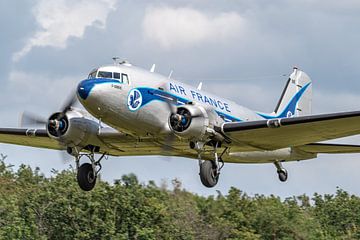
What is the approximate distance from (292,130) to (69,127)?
7201 mm

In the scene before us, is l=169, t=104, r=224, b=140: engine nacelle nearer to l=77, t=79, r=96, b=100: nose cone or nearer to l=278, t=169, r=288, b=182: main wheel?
l=77, t=79, r=96, b=100: nose cone

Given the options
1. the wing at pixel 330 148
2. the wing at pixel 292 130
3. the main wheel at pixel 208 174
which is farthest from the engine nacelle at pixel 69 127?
the wing at pixel 330 148

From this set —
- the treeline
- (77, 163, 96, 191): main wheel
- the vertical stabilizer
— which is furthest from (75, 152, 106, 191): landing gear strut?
the treeline

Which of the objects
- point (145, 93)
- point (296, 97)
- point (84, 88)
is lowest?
point (84, 88)

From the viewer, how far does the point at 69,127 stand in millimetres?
34531

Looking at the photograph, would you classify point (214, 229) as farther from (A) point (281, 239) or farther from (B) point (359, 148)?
(B) point (359, 148)

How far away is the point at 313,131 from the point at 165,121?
15.8 feet

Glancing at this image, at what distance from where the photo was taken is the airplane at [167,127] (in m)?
32.7

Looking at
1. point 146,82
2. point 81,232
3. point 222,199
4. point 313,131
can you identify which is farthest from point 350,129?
point 222,199

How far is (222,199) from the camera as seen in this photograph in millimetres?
74375

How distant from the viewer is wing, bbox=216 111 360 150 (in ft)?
109

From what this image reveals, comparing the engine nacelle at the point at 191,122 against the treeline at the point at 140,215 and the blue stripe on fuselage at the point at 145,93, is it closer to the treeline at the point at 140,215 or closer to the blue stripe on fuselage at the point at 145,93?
the blue stripe on fuselage at the point at 145,93

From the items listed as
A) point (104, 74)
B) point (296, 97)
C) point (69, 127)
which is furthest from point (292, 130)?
point (296, 97)

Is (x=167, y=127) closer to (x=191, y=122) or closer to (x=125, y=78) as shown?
(x=191, y=122)
